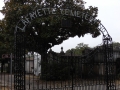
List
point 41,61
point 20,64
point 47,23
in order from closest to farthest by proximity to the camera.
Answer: point 20,64 < point 41,61 < point 47,23

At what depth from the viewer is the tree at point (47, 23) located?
50.2 feet

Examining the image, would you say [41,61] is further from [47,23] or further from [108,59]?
[47,23]

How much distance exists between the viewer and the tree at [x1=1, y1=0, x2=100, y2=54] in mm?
15297

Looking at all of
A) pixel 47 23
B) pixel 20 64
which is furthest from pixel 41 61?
pixel 47 23

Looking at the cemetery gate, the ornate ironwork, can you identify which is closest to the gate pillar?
the cemetery gate

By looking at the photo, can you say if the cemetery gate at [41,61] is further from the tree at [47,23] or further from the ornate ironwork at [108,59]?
the tree at [47,23]

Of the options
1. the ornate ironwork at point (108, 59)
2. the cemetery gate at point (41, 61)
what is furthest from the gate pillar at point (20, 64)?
the ornate ironwork at point (108, 59)

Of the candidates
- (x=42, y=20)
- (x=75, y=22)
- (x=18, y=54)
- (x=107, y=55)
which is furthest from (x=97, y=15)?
(x=18, y=54)

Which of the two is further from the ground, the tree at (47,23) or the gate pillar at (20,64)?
the tree at (47,23)

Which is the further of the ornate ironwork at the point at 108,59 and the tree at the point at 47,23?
the tree at the point at 47,23

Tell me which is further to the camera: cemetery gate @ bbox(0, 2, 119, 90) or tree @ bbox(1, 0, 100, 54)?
tree @ bbox(1, 0, 100, 54)

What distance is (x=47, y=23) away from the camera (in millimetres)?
15688

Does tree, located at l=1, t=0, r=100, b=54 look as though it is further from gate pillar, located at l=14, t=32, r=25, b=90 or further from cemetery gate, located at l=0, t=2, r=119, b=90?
gate pillar, located at l=14, t=32, r=25, b=90

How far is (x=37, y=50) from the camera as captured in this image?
9820 mm
